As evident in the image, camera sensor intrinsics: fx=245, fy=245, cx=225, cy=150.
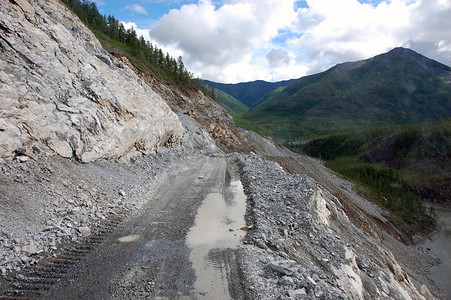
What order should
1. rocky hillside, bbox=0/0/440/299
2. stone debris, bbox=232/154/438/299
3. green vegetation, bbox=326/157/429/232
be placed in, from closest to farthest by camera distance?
rocky hillside, bbox=0/0/440/299, stone debris, bbox=232/154/438/299, green vegetation, bbox=326/157/429/232

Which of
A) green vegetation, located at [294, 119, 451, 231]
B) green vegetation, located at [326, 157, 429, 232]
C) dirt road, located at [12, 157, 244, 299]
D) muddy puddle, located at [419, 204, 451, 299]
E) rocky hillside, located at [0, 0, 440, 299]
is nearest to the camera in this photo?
dirt road, located at [12, 157, 244, 299]

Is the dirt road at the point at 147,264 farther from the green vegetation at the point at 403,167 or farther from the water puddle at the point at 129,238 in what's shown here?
the green vegetation at the point at 403,167

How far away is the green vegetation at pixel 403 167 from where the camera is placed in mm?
45469

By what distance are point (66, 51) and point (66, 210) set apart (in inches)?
434

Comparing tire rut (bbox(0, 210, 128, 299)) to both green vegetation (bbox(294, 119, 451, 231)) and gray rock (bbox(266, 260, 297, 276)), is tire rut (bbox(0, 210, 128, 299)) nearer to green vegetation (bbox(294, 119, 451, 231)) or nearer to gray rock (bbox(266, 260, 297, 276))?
gray rock (bbox(266, 260, 297, 276))

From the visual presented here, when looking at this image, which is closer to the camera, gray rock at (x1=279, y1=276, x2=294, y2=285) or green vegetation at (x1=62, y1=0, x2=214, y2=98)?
gray rock at (x1=279, y1=276, x2=294, y2=285)

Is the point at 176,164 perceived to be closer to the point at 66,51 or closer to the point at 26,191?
the point at 66,51

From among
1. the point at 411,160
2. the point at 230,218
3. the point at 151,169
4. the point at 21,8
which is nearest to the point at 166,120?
the point at 151,169

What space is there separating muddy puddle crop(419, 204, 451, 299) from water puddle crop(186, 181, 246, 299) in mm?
24818

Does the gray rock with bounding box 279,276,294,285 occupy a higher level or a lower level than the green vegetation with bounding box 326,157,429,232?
higher

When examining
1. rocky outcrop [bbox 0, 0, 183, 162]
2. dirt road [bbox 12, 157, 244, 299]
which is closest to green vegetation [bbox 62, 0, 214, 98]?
rocky outcrop [bbox 0, 0, 183, 162]

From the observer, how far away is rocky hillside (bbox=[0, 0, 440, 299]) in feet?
21.5

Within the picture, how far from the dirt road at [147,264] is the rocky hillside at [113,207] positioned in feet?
0.12

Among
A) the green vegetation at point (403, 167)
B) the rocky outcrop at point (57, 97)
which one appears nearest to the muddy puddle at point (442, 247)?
the green vegetation at point (403, 167)
